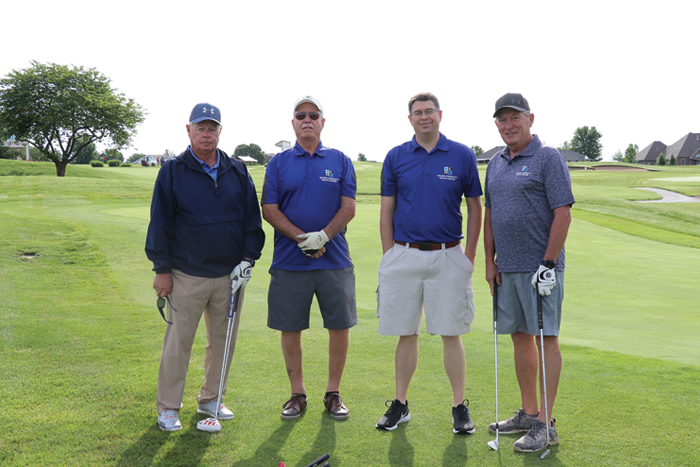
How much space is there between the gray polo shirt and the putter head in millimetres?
2297

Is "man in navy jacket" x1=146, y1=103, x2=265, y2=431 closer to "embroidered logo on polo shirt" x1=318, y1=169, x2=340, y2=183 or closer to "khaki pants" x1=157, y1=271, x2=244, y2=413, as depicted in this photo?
"khaki pants" x1=157, y1=271, x2=244, y2=413

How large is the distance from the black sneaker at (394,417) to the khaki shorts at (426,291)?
0.52m

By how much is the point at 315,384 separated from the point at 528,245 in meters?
2.08

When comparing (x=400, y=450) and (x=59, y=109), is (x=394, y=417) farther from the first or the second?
(x=59, y=109)

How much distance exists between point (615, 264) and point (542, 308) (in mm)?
8223

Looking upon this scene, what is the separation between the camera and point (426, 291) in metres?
3.86

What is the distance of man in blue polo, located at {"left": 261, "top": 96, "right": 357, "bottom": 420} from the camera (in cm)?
400

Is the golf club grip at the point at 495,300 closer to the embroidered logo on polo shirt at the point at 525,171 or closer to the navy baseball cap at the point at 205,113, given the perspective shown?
the embroidered logo on polo shirt at the point at 525,171

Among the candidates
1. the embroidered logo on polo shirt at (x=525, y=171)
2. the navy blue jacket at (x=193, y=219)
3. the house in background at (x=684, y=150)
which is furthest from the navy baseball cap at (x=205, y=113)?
the house in background at (x=684, y=150)

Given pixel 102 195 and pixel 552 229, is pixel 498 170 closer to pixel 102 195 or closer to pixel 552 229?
pixel 552 229

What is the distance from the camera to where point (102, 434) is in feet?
10.9

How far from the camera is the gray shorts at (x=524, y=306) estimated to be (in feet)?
11.6

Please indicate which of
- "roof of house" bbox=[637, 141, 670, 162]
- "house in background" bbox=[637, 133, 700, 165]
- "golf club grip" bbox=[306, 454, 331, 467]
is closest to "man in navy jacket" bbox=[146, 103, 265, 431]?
"golf club grip" bbox=[306, 454, 331, 467]

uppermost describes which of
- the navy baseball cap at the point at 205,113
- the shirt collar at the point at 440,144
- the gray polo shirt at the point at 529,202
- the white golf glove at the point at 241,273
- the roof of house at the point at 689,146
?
the roof of house at the point at 689,146
